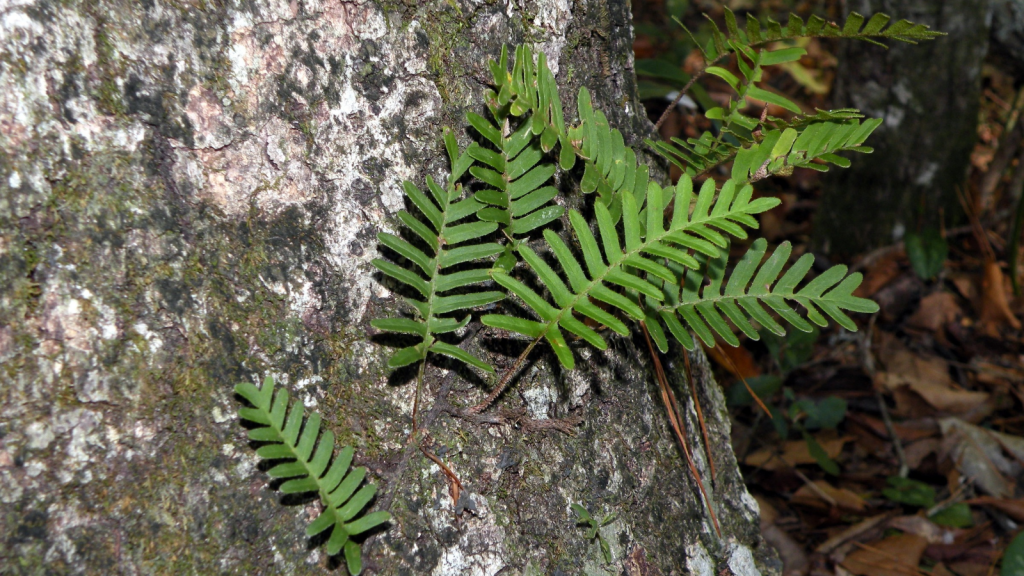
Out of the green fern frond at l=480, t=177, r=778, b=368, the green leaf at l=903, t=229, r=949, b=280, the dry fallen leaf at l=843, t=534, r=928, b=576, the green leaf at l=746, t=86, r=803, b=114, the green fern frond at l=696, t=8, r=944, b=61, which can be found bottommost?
the dry fallen leaf at l=843, t=534, r=928, b=576

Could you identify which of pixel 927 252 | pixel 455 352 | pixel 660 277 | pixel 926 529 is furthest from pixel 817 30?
pixel 927 252

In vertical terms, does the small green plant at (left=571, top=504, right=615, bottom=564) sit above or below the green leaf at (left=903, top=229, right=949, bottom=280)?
above

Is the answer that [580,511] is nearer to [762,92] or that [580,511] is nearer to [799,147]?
[799,147]

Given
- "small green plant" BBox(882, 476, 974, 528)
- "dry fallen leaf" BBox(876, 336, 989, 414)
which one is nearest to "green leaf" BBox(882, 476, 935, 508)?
"small green plant" BBox(882, 476, 974, 528)

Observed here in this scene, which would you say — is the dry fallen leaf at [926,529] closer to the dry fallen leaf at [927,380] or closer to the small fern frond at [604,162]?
the dry fallen leaf at [927,380]

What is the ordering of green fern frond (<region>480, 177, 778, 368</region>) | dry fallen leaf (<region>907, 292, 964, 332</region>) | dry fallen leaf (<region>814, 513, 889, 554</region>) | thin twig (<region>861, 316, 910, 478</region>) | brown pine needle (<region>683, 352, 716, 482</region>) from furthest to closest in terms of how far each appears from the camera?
dry fallen leaf (<region>907, 292, 964, 332</region>) < thin twig (<region>861, 316, 910, 478</region>) < dry fallen leaf (<region>814, 513, 889, 554</region>) < brown pine needle (<region>683, 352, 716, 482</region>) < green fern frond (<region>480, 177, 778, 368</region>)

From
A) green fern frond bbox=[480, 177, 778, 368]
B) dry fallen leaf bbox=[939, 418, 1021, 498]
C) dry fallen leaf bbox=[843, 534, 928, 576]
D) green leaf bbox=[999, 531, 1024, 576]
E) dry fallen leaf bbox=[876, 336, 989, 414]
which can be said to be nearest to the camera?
green fern frond bbox=[480, 177, 778, 368]

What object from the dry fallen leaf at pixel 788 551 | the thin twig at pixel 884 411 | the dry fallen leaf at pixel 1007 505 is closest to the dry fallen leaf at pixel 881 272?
the thin twig at pixel 884 411

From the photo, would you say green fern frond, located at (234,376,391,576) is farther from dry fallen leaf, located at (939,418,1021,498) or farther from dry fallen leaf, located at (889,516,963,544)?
dry fallen leaf, located at (939,418,1021,498)
